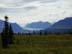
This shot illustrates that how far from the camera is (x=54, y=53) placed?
24094 mm

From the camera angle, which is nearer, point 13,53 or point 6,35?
point 13,53

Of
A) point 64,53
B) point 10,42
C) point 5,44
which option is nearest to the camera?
point 64,53

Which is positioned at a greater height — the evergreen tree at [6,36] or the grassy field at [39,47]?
the evergreen tree at [6,36]

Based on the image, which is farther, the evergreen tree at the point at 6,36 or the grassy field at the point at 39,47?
the evergreen tree at the point at 6,36

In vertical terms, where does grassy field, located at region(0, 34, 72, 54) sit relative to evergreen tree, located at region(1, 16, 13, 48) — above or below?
below

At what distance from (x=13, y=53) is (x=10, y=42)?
34.9ft

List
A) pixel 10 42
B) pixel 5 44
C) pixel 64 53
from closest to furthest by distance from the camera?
pixel 64 53 < pixel 5 44 < pixel 10 42

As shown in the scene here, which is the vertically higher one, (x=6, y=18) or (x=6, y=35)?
(x=6, y=18)

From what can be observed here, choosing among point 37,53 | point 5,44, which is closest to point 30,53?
point 37,53

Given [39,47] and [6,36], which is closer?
[39,47]

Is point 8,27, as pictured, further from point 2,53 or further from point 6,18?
point 2,53

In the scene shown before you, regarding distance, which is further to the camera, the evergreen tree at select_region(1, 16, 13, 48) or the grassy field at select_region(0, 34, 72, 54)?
the evergreen tree at select_region(1, 16, 13, 48)

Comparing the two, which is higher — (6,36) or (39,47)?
(6,36)

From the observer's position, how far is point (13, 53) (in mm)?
24594
